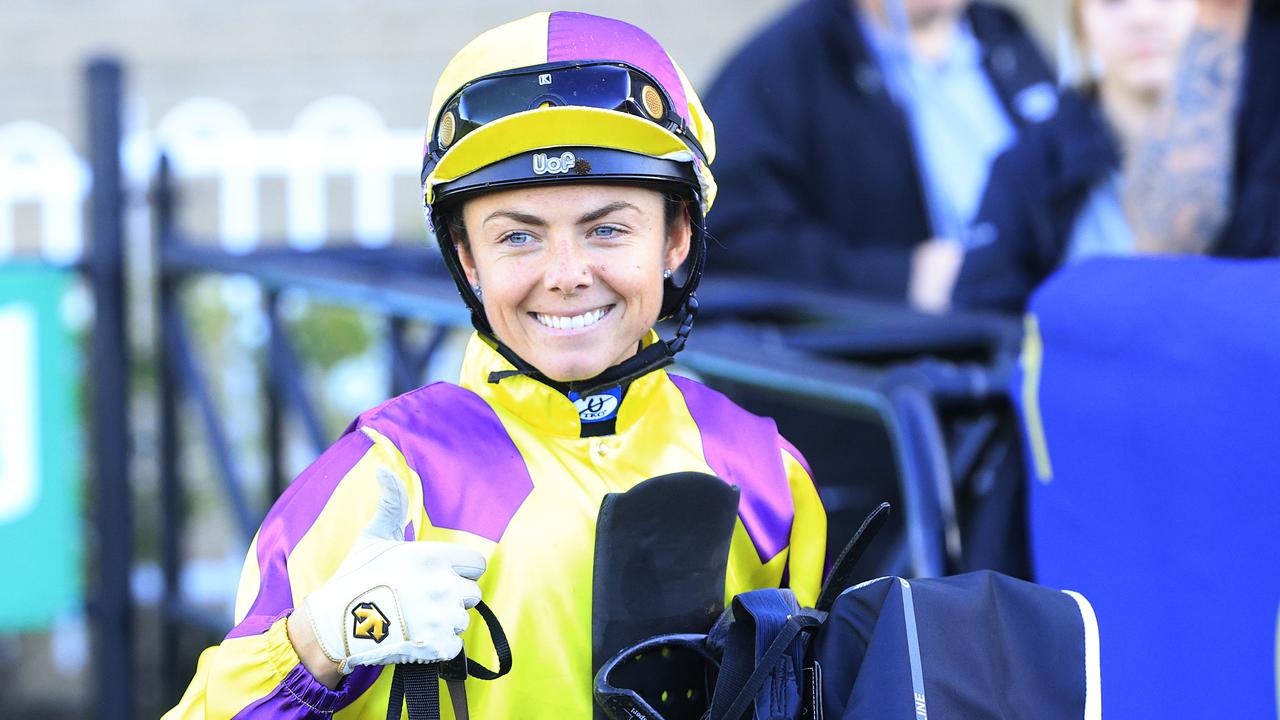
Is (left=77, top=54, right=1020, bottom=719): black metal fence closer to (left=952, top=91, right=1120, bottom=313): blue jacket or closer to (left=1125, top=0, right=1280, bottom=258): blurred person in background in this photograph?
(left=952, top=91, right=1120, bottom=313): blue jacket

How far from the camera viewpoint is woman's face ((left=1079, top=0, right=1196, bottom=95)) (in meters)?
3.17

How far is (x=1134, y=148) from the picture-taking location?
321cm

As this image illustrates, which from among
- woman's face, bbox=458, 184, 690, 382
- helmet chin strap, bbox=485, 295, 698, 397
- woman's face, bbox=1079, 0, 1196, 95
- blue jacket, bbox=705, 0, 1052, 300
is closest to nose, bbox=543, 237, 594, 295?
woman's face, bbox=458, 184, 690, 382

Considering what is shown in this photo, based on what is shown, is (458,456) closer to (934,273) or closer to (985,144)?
(934,273)

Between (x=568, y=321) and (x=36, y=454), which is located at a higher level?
(x=568, y=321)

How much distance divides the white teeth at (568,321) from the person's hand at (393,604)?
326 mm

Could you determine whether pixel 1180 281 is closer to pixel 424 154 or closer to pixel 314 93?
pixel 424 154

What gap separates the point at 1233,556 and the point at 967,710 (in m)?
0.66

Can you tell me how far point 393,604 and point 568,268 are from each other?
1.41ft

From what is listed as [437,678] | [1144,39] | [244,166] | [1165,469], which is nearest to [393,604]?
[437,678]

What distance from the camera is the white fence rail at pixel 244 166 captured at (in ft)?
25.2

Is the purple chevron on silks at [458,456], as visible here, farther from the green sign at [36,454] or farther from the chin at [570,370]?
the green sign at [36,454]

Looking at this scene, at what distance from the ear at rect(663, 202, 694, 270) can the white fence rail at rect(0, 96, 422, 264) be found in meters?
5.87

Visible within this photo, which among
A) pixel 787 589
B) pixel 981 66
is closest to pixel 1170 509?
pixel 787 589
